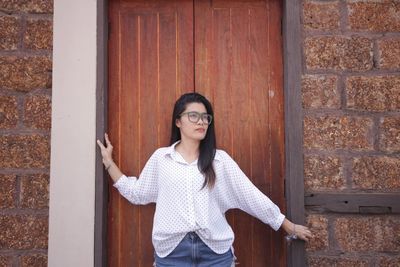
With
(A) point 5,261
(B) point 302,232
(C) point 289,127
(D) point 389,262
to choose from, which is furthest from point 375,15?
(A) point 5,261

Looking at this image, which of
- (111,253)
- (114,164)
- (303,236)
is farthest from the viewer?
(111,253)

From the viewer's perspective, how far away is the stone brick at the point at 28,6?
11.0ft

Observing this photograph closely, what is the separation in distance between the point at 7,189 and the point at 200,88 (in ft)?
5.43

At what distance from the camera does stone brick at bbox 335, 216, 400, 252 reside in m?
3.17

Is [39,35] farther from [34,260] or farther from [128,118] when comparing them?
[34,260]

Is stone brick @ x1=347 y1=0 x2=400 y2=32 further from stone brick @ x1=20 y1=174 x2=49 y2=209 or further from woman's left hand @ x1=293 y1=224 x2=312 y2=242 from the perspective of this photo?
stone brick @ x1=20 y1=174 x2=49 y2=209

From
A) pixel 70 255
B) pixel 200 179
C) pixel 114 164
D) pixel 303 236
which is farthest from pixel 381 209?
pixel 70 255

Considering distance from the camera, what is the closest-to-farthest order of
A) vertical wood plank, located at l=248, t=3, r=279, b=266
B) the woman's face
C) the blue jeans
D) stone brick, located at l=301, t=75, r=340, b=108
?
the blue jeans, the woman's face, stone brick, located at l=301, t=75, r=340, b=108, vertical wood plank, located at l=248, t=3, r=279, b=266

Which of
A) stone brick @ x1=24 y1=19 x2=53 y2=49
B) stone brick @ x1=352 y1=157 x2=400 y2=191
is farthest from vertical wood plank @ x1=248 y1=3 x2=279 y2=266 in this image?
stone brick @ x1=24 y1=19 x2=53 y2=49

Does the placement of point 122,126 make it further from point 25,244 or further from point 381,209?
point 381,209

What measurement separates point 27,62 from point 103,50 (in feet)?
1.92

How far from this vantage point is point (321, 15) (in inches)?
131

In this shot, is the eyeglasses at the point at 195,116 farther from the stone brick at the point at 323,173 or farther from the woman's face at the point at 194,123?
the stone brick at the point at 323,173

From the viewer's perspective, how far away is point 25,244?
3.25 m
